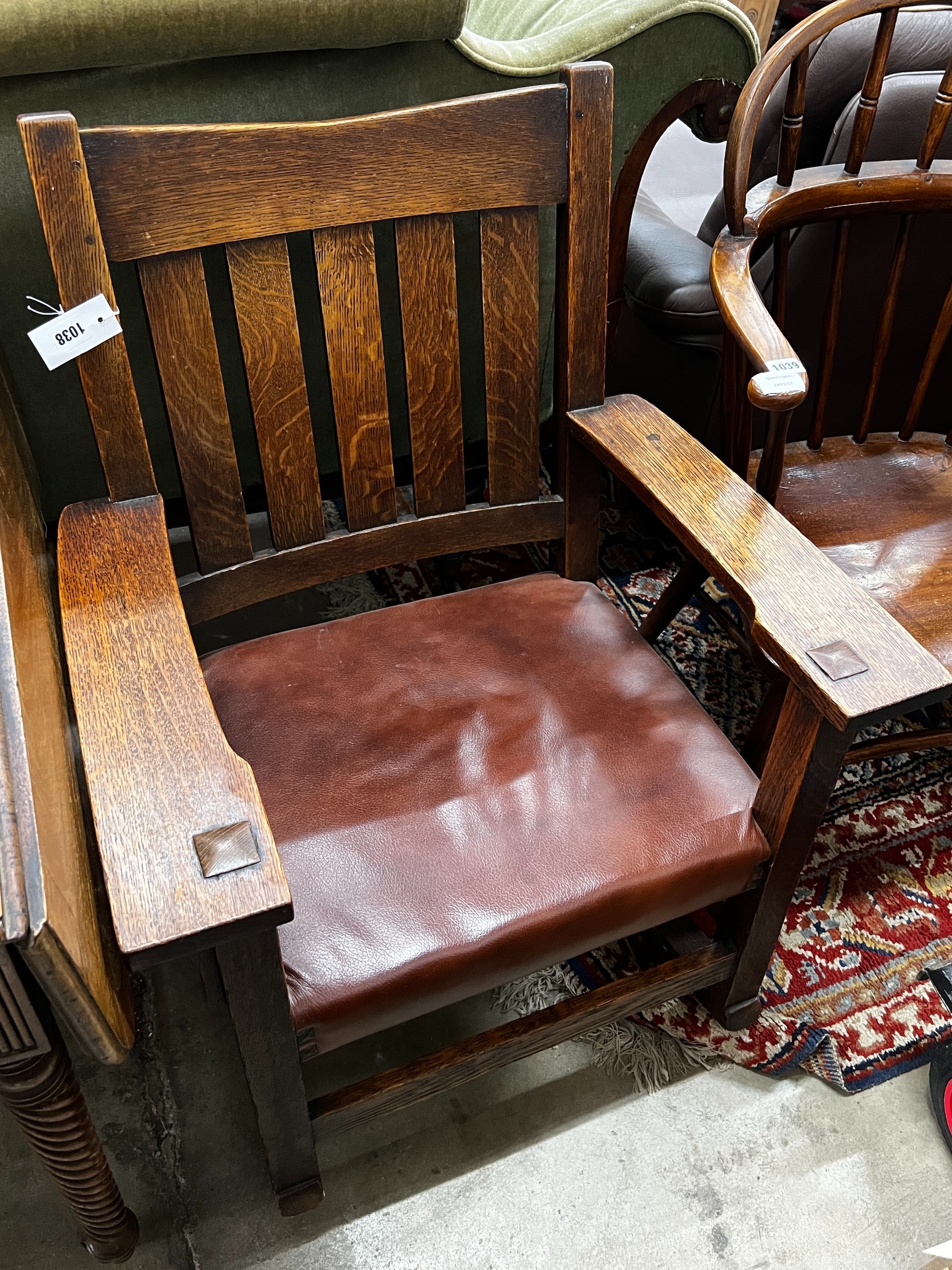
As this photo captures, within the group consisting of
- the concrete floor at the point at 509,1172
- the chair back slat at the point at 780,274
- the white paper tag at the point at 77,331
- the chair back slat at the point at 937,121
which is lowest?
the concrete floor at the point at 509,1172

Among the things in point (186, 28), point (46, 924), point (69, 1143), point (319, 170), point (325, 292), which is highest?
point (186, 28)

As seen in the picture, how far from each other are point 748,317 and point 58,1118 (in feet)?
3.43

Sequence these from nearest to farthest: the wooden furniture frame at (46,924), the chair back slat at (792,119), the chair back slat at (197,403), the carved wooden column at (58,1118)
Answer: the wooden furniture frame at (46,924) → the carved wooden column at (58,1118) → the chair back slat at (197,403) → the chair back slat at (792,119)

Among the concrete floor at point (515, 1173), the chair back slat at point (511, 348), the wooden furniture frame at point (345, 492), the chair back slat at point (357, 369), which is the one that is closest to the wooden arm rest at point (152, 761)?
the wooden furniture frame at point (345, 492)

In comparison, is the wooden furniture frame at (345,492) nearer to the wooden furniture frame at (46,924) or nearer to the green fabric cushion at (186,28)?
the wooden furniture frame at (46,924)

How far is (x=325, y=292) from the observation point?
0.97 m

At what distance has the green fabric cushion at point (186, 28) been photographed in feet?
3.01

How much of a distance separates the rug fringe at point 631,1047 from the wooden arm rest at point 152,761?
644 mm

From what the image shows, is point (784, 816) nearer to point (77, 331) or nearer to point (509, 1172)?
point (509, 1172)

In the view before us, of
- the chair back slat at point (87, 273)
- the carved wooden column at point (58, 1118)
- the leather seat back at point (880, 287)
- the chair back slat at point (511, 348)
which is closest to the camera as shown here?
the carved wooden column at point (58, 1118)

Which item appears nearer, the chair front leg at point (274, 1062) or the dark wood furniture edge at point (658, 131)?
the chair front leg at point (274, 1062)

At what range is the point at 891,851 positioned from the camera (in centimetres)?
145

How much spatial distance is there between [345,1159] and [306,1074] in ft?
0.37

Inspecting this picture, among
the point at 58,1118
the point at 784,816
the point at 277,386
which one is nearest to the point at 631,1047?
the point at 784,816
